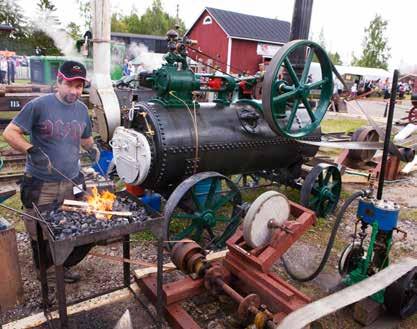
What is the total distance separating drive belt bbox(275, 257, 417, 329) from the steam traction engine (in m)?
1.56

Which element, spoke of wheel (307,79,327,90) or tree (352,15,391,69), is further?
tree (352,15,391,69)

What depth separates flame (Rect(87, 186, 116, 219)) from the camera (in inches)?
98.1

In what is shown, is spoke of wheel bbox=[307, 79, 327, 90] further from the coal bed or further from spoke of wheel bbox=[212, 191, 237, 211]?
the coal bed

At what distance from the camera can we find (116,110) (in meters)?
5.65

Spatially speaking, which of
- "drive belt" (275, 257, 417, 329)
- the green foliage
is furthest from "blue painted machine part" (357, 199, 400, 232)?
the green foliage

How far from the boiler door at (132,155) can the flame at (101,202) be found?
0.81 meters

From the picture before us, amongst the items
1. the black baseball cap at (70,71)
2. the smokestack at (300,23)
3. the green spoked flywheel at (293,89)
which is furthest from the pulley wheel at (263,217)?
the smokestack at (300,23)

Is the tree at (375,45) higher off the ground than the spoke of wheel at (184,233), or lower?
higher

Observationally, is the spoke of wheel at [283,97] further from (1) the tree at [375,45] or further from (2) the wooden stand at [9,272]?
(1) the tree at [375,45]

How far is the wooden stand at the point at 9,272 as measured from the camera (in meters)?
2.56

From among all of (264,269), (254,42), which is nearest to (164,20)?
(254,42)

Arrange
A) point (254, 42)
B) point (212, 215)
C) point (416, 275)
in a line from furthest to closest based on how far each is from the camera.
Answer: point (254, 42), point (212, 215), point (416, 275)

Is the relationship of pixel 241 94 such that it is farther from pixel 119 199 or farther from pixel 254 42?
pixel 254 42

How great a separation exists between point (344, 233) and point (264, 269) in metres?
2.14
